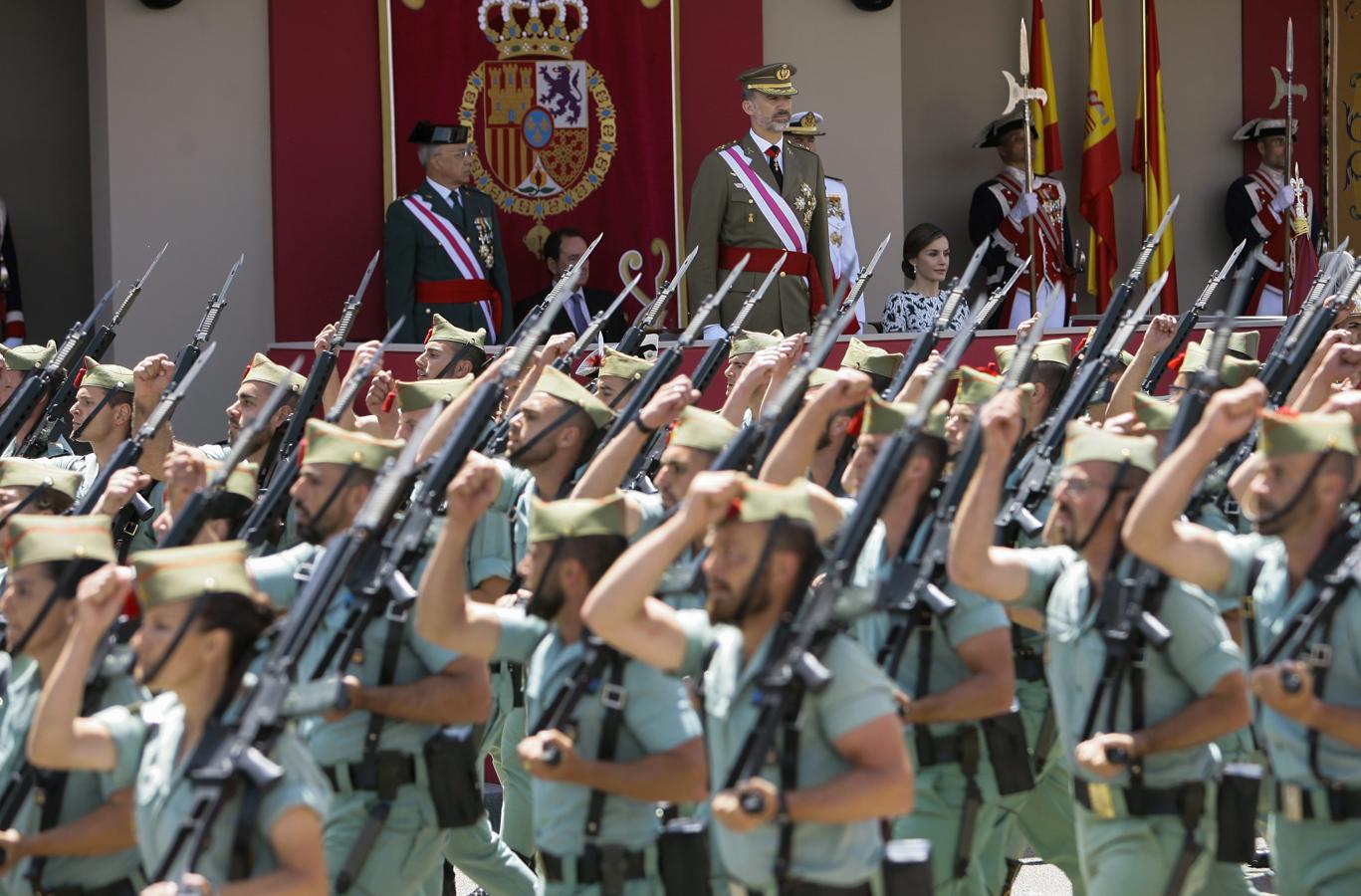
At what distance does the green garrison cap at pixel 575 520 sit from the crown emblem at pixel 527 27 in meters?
7.27

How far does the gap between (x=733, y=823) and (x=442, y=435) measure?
2469mm

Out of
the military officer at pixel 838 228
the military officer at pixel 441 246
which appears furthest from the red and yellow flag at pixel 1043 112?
the military officer at pixel 441 246

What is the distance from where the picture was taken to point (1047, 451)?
605 cm

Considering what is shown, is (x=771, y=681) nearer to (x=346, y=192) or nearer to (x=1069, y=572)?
(x=1069, y=572)

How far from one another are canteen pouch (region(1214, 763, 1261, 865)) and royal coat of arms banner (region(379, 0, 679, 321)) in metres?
7.20

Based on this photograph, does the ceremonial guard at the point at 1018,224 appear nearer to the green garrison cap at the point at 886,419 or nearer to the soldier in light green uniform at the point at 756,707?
the green garrison cap at the point at 886,419

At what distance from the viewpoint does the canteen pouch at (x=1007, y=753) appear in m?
5.38

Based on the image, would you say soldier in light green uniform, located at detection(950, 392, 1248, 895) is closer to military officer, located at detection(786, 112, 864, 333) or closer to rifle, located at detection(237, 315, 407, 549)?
rifle, located at detection(237, 315, 407, 549)

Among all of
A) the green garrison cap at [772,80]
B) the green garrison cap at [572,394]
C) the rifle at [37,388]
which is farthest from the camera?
the green garrison cap at [772,80]

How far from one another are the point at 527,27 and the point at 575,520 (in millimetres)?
7389

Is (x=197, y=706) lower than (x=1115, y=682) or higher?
higher

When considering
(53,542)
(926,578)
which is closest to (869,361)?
(926,578)

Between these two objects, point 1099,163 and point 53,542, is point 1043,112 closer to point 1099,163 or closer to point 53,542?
point 1099,163

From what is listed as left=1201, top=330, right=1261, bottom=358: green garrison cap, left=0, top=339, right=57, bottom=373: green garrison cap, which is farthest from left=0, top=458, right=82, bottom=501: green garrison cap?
left=1201, top=330, right=1261, bottom=358: green garrison cap
